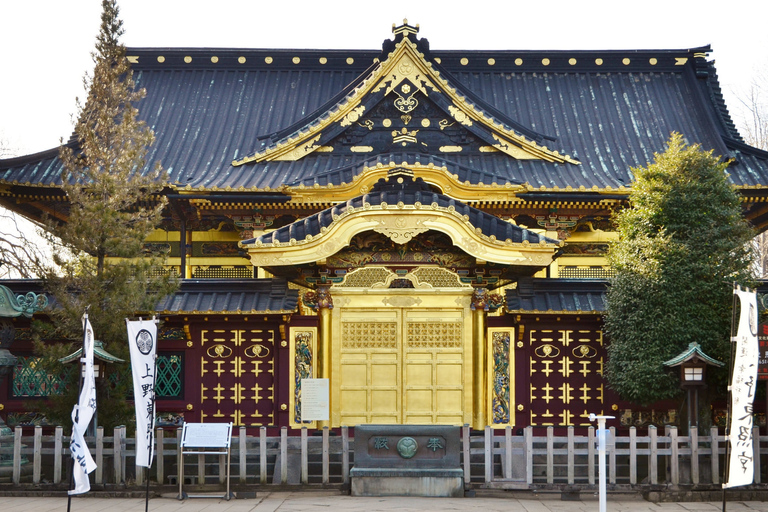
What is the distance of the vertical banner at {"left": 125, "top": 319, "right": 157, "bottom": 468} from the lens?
41.9ft

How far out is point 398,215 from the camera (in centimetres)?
1578

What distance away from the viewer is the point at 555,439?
14.4 meters

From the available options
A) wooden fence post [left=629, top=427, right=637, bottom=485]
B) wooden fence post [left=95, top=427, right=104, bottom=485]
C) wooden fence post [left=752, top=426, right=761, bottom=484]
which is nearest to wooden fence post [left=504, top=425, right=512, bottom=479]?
wooden fence post [left=629, top=427, right=637, bottom=485]

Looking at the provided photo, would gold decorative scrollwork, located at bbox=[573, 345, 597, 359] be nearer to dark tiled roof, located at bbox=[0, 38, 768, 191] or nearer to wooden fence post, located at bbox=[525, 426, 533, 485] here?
wooden fence post, located at bbox=[525, 426, 533, 485]

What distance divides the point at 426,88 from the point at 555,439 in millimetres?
11407

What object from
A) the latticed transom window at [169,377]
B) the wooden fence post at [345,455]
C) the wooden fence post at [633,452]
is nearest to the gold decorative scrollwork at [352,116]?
the latticed transom window at [169,377]

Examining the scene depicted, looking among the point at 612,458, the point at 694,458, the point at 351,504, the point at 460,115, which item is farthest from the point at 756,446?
the point at 460,115

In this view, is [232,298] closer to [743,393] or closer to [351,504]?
[351,504]

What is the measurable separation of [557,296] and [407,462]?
225 inches

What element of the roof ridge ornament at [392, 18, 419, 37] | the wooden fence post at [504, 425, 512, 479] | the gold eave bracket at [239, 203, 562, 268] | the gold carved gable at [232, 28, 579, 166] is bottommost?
the wooden fence post at [504, 425, 512, 479]

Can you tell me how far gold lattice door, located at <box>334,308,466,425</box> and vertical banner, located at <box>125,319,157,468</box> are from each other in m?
4.69

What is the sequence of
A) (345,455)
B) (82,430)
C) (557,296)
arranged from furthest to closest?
(557,296) < (345,455) < (82,430)

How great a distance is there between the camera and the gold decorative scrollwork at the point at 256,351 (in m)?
17.5

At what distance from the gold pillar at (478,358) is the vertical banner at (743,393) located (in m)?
5.56
